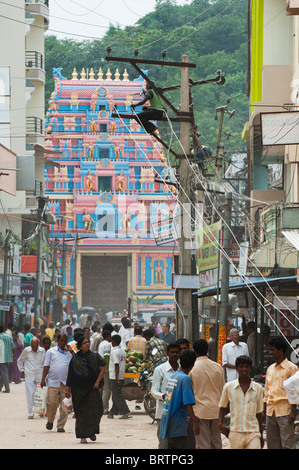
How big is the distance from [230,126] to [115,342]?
70.7m

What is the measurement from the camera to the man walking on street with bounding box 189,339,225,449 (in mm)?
9672

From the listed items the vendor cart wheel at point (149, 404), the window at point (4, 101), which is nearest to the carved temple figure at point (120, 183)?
the window at point (4, 101)

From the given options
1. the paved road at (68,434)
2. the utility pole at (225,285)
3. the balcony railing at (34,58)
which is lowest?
the paved road at (68,434)

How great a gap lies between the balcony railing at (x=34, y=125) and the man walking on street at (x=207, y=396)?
1424 inches

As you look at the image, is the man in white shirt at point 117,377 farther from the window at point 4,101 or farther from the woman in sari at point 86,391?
the window at point 4,101

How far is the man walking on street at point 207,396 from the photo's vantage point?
31.7ft

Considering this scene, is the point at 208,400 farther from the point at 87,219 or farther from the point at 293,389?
the point at 87,219

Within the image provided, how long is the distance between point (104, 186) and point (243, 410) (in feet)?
190

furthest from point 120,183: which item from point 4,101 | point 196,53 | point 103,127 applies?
point 196,53

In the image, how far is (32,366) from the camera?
16297mm

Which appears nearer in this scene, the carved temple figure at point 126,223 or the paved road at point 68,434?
the paved road at point 68,434

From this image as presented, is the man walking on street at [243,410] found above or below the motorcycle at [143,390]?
above

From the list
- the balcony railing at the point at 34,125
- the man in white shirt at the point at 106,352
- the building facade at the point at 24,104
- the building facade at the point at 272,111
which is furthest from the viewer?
the balcony railing at the point at 34,125
